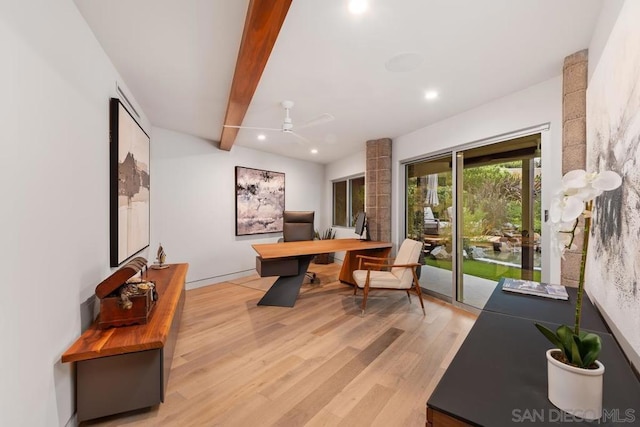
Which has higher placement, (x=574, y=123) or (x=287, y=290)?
(x=574, y=123)

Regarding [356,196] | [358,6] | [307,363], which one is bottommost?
[307,363]

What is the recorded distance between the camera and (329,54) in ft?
6.79

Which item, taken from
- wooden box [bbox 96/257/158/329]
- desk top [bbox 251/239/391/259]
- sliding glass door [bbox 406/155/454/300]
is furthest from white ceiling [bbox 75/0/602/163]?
desk top [bbox 251/239/391/259]

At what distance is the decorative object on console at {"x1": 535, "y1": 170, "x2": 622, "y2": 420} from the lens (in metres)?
0.69

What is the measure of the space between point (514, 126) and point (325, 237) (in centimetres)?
443

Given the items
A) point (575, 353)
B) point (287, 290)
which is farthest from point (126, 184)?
point (575, 353)

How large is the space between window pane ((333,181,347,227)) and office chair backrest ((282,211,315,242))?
1.64 m

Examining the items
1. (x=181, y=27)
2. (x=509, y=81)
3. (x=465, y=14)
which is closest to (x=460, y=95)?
(x=509, y=81)

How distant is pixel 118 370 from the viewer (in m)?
1.56

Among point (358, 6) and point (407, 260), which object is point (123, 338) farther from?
point (407, 260)

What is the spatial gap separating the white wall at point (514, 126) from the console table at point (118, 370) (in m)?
3.35

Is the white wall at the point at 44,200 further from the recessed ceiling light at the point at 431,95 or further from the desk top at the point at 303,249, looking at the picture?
the recessed ceiling light at the point at 431,95

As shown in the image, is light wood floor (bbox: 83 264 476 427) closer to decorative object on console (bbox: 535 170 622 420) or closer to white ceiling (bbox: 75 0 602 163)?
decorative object on console (bbox: 535 170 622 420)

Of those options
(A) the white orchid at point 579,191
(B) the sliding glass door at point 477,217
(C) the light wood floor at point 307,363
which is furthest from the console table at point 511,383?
→ (B) the sliding glass door at point 477,217
